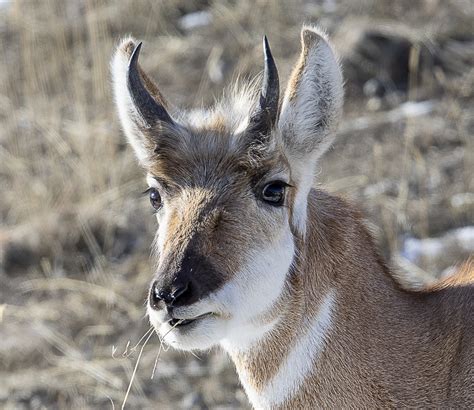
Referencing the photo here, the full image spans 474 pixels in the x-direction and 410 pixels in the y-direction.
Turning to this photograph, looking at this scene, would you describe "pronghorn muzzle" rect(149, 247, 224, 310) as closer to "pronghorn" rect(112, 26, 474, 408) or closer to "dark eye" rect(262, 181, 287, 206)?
"pronghorn" rect(112, 26, 474, 408)

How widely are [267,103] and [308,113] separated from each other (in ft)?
0.80

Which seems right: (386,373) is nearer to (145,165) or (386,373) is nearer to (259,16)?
(145,165)

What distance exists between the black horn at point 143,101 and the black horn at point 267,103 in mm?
430

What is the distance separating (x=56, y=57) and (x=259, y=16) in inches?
91.3

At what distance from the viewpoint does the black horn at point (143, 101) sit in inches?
172

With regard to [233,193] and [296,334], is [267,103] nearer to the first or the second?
[233,193]

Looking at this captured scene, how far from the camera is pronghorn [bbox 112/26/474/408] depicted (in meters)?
4.07

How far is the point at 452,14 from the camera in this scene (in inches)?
399

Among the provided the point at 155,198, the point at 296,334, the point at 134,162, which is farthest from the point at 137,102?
the point at 134,162

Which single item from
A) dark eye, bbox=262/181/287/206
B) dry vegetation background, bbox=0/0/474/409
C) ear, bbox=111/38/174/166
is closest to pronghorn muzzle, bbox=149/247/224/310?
dark eye, bbox=262/181/287/206

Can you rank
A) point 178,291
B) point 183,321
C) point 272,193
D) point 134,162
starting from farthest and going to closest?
point 134,162
point 272,193
point 183,321
point 178,291

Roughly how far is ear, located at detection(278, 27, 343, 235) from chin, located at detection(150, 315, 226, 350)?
2.01 ft

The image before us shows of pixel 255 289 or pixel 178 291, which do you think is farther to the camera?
pixel 255 289

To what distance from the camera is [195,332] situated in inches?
154
